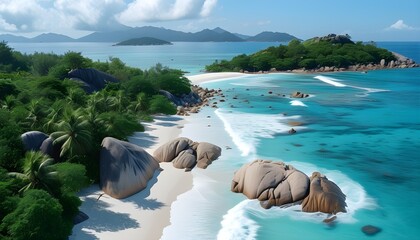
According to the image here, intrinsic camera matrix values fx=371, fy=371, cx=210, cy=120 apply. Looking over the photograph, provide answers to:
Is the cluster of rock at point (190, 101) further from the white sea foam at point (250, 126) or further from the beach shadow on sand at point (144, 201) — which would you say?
the beach shadow on sand at point (144, 201)

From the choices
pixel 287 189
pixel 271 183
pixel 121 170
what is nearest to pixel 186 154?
pixel 121 170

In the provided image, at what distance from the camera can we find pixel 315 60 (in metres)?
131

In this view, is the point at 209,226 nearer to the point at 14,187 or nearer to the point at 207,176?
the point at 207,176

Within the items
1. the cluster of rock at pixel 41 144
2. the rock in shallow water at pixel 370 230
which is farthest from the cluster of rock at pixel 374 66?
the cluster of rock at pixel 41 144

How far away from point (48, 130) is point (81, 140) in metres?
4.47

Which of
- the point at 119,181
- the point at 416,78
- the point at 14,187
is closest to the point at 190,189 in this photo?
the point at 119,181

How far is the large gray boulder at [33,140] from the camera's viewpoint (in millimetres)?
24364

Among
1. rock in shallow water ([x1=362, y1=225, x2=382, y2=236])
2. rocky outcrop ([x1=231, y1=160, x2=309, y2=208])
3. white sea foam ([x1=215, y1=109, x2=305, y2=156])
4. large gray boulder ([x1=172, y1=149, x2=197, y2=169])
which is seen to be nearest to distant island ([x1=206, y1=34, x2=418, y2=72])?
white sea foam ([x1=215, y1=109, x2=305, y2=156])

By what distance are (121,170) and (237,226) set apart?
8.51 metres

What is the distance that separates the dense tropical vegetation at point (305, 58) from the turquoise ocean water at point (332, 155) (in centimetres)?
4899

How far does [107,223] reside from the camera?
20.3 meters

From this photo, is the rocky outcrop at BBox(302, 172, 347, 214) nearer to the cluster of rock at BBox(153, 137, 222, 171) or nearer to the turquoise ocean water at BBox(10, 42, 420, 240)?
the turquoise ocean water at BBox(10, 42, 420, 240)

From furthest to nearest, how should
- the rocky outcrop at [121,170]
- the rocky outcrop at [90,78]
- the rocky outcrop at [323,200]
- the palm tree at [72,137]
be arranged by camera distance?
the rocky outcrop at [90,78], the palm tree at [72,137], the rocky outcrop at [121,170], the rocky outcrop at [323,200]

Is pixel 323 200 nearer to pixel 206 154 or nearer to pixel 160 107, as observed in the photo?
pixel 206 154
